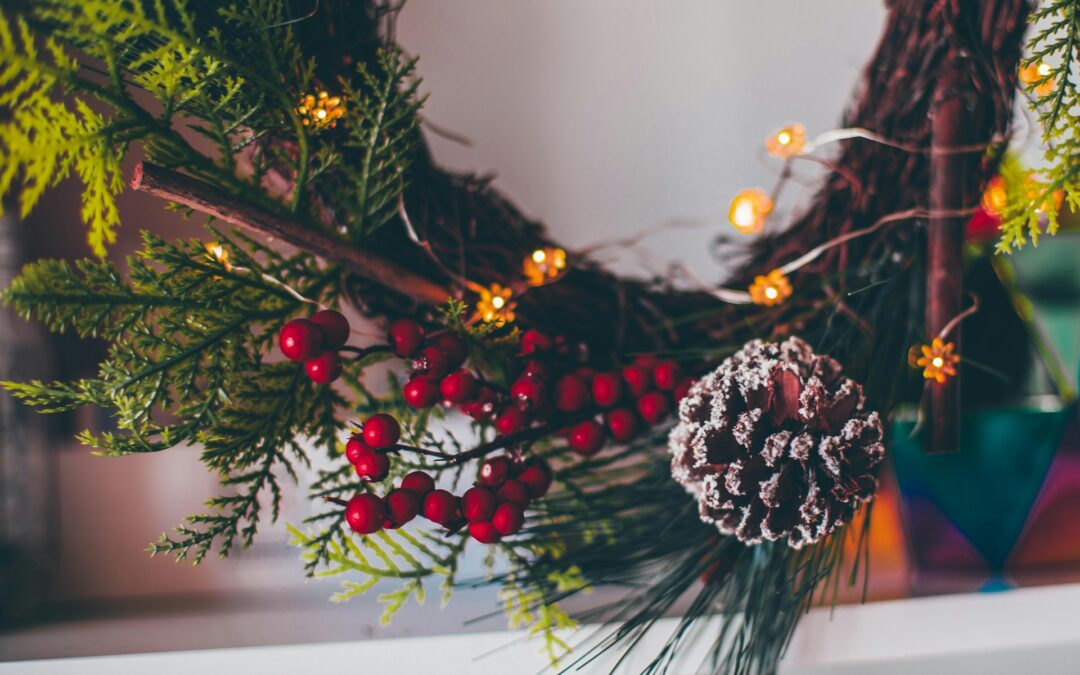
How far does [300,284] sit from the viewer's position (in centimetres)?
46

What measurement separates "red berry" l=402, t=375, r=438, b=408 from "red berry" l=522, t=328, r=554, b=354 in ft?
0.26

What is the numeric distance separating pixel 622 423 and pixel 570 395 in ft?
0.16

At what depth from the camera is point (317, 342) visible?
0.38m

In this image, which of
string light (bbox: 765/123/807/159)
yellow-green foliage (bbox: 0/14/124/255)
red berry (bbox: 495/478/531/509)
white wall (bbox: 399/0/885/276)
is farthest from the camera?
white wall (bbox: 399/0/885/276)

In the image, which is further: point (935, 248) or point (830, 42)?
point (830, 42)

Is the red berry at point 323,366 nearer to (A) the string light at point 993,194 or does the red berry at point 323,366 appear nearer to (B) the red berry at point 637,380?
(B) the red berry at point 637,380

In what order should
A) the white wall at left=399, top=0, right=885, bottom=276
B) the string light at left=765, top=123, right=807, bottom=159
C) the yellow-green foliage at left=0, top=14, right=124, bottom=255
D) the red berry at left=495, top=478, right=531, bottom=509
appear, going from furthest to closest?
the white wall at left=399, top=0, right=885, bottom=276, the string light at left=765, top=123, right=807, bottom=159, the red berry at left=495, top=478, right=531, bottom=509, the yellow-green foliage at left=0, top=14, right=124, bottom=255

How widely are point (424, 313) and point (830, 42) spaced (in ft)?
1.74

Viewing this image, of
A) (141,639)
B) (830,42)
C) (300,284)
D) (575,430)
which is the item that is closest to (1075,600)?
(575,430)

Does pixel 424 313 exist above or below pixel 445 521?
above

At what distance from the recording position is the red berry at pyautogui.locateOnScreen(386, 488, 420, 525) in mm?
381

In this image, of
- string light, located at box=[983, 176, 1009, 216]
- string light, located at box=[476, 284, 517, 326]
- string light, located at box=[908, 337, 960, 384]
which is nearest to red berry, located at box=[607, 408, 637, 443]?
string light, located at box=[476, 284, 517, 326]

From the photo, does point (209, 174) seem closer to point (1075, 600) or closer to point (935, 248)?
point (935, 248)

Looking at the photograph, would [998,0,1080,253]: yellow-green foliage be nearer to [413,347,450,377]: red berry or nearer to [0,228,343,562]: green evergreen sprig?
[413,347,450,377]: red berry
